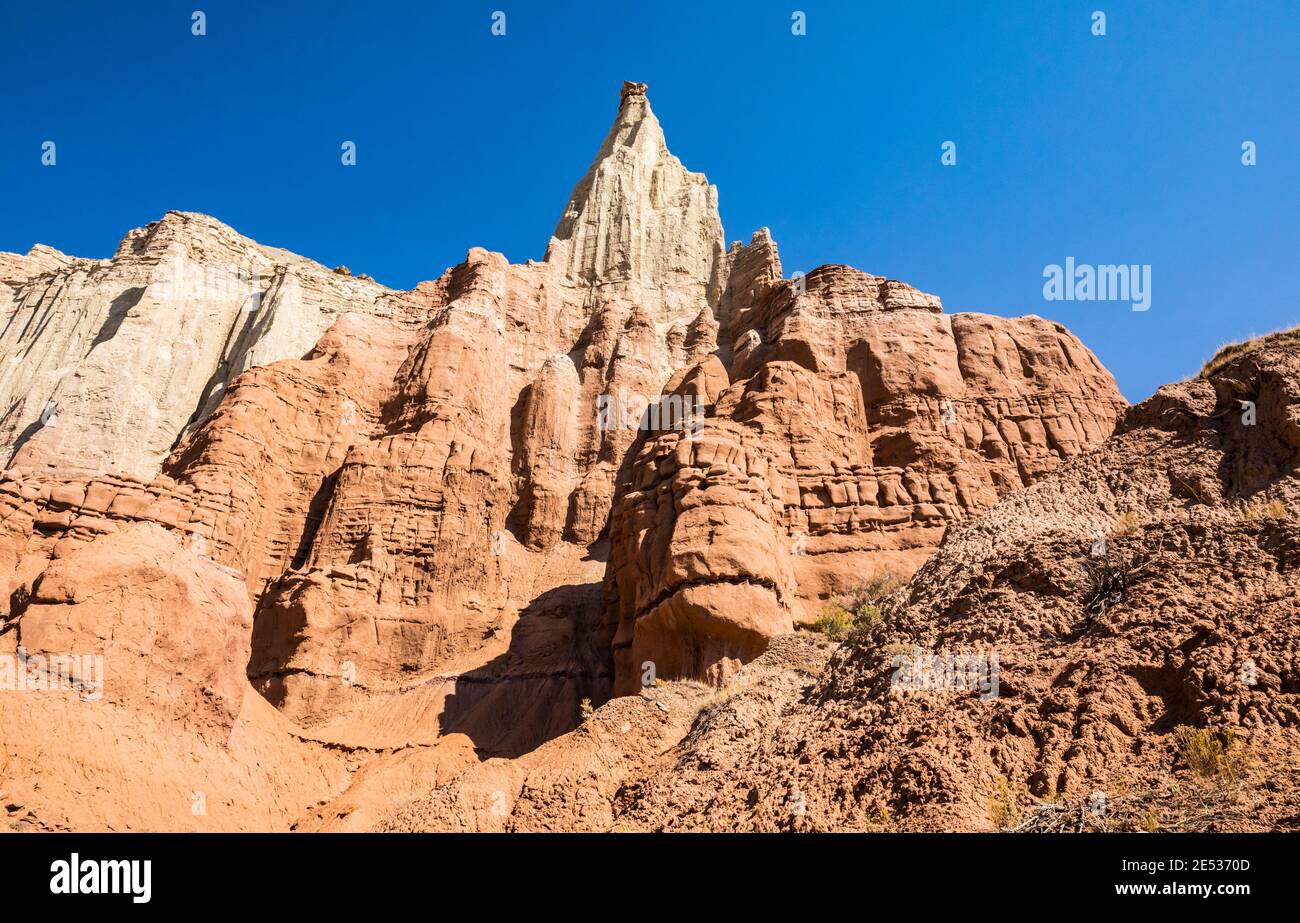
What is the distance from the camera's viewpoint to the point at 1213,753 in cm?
664

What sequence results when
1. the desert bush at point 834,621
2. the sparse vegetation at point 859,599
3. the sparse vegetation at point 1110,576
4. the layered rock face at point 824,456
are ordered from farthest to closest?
the sparse vegetation at point 859,599
the layered rock face at point 824,456
the desert bush at point 834,621
the sparse vegetation at point 1110,576

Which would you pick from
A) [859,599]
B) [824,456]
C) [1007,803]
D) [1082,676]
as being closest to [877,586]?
[859,599]

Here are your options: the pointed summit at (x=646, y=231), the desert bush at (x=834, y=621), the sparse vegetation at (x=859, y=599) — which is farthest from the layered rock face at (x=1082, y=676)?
the pointed summit at (x=646, y=231)

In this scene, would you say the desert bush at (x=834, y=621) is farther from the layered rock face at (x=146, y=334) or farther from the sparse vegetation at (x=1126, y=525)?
the layered rock face at (x=146, y=334)

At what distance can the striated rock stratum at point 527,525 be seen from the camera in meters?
11.0

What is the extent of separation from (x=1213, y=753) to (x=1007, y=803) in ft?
5.16

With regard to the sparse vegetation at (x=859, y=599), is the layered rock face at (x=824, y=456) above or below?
above

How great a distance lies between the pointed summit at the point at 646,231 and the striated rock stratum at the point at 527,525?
0.34 meters

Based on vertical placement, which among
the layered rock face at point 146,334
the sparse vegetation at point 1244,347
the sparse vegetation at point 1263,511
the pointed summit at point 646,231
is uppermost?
the pointed summit at point 646,231

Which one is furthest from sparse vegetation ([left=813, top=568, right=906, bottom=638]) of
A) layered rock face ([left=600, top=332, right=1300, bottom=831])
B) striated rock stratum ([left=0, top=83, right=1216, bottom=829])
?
layered rock face ([left=600, top=332, right=1300, bottom=831])

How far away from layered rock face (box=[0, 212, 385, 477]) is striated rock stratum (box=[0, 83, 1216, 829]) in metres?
0.29

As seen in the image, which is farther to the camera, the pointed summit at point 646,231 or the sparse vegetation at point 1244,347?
the pointed summit at point 646,231

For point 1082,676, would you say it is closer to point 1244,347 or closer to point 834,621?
point 1244,347
